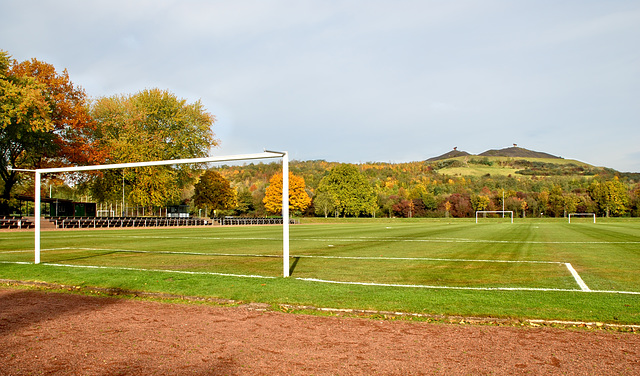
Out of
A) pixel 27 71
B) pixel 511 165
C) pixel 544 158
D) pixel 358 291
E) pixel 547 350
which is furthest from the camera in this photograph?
pixel 544 158

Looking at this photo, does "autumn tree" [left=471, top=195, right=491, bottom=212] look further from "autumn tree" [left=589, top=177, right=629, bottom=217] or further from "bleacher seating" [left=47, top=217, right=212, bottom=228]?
"bleacher seating" [left=47, top=217, right=212, bottom=228]

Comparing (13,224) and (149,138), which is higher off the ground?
(149,138)

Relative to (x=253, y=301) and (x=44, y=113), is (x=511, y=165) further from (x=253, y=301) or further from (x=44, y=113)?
(x=253, y=301)

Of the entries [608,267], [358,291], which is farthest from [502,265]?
[358,291]

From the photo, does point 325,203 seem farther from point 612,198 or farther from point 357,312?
point 357,312

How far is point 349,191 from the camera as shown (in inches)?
3241

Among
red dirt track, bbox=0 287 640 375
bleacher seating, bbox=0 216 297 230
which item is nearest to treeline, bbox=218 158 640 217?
bleacher seating, bbox=0 216 297 230

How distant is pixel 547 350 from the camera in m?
4.38

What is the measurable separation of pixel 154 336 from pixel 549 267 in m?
9.30

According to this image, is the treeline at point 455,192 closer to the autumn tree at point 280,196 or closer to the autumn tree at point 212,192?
the autumn tree at point 280,196

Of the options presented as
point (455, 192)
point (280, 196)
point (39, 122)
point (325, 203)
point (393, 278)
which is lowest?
point (393, 278)

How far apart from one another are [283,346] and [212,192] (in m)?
68.6

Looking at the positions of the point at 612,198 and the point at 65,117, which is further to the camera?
the point at 612,198

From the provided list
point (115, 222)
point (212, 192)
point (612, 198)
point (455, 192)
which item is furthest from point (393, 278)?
point (455, 192)
